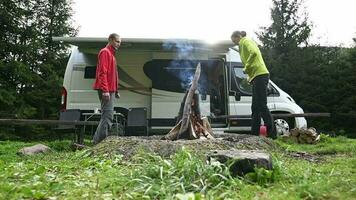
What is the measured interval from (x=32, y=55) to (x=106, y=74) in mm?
14505

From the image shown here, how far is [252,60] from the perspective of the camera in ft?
24.8

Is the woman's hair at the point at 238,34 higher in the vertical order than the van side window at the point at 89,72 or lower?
higher

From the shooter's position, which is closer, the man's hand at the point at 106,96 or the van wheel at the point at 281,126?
the man's hand at the point at 106,96

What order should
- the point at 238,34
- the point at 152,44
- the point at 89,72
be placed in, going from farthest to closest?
the point at 89,72
the point at 152,44
the point at 238,34

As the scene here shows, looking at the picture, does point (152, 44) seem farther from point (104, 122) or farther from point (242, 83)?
point (104, 122)

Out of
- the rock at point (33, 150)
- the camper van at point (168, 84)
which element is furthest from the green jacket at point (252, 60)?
the rock at point (33, 150)

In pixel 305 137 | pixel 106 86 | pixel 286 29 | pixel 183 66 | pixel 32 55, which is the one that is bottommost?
pixel 305 137

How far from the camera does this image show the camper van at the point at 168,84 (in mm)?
10516

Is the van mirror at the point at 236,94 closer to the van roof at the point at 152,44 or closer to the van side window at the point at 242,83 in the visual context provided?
the van side window at the point at 242,83

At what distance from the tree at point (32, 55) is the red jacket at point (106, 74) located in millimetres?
11046

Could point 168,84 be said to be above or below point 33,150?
above

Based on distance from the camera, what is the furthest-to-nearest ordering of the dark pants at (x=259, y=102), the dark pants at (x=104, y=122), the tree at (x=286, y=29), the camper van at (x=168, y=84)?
the tree at (x=286, y=29) < the camper van at (x=168, y=84) < the dark pants at (x=259, y=102) < the dark pants at (x=104, y=122)

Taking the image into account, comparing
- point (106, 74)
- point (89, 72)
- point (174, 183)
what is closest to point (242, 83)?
point (89, 72)

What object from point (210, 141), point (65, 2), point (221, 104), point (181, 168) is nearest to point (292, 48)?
point (65, 2)
